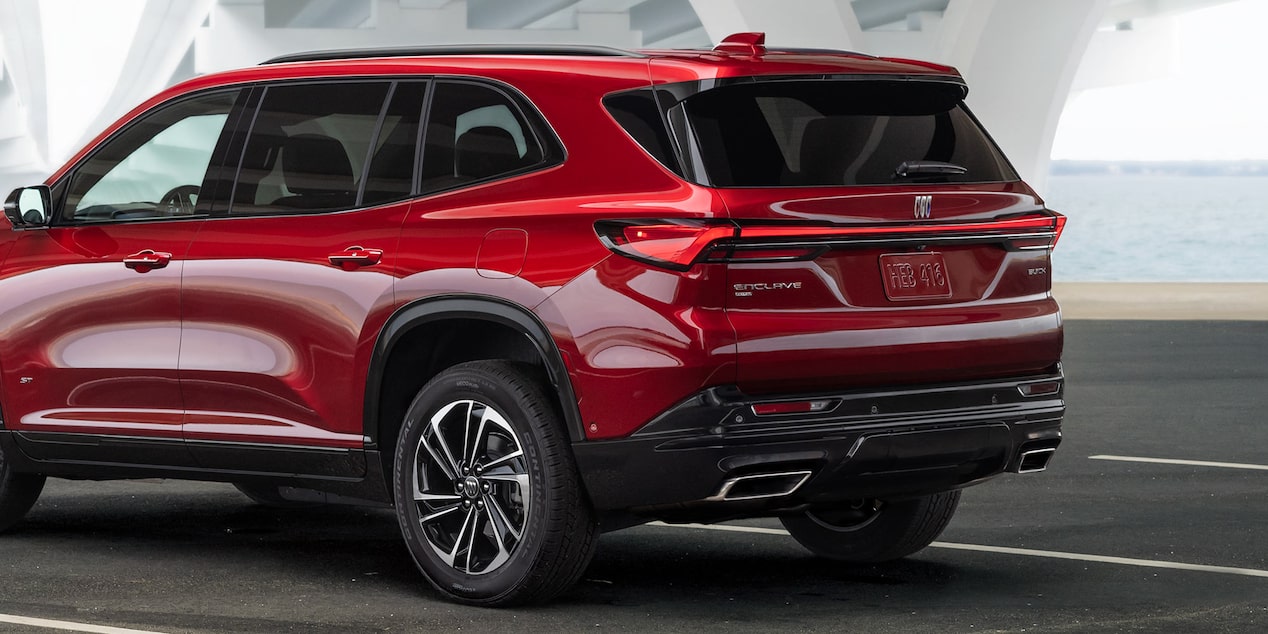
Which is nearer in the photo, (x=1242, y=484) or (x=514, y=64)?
(x=514, y=64)

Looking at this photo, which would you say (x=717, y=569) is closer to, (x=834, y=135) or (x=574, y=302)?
A: (x=574, y=302)

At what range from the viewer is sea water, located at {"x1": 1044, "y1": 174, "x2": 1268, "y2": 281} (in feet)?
242

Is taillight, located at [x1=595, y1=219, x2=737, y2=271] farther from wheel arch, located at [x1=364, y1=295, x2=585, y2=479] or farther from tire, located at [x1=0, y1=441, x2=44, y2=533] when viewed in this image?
tire, located at [x1=0, y1=441, x2=44, y2=533]

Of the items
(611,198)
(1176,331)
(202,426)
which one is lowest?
(1176,331)

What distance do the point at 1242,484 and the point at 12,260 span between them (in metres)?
5.56

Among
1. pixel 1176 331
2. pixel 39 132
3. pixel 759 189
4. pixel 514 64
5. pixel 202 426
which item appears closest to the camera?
pixel 759 189

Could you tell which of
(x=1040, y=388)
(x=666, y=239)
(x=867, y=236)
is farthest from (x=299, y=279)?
(x=1040, y=388)

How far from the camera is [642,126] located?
5996 mm

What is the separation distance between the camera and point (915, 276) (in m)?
6.04

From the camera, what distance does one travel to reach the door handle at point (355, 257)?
641cm

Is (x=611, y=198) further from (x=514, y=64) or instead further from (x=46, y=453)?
(x=46, y=453)

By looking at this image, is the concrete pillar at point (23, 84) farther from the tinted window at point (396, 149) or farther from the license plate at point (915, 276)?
the license plate at point (915, 276)

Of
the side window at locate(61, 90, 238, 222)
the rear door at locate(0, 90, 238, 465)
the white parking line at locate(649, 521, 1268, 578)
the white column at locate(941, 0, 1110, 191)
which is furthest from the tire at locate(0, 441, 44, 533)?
the white column at locate(941, 0, 1110, 191)

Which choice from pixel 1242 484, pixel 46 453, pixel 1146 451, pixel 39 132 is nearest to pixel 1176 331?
pixel 1146 451
